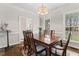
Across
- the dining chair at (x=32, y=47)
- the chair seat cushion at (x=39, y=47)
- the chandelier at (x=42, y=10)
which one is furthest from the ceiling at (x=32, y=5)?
the chair seat cushion at (x=39, y=47)

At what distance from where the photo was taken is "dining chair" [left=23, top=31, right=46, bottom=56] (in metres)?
1.77

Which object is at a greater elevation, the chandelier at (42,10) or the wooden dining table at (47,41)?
the chandelier at (42,10)

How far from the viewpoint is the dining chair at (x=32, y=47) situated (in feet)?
5.82

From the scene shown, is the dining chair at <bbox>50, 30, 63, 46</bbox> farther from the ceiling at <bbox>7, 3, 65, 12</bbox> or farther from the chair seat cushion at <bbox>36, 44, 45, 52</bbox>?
the ceiling at <bbox>7, 3, 65, 12</bbox>

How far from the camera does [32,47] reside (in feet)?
5.93

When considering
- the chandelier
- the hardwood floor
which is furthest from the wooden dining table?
the chandelier

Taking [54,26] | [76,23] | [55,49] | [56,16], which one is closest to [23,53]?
[55,49]


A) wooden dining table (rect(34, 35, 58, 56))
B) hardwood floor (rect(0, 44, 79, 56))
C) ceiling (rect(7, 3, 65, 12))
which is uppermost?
ceiling (rect(7, 3, 65, 12))

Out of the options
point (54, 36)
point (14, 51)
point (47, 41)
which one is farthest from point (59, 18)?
point (14, 51)

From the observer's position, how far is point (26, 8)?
1.75m

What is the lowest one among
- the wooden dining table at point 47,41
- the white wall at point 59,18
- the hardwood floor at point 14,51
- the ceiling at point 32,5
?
the hardwood floor at point 14,51

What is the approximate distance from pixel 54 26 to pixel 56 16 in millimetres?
165

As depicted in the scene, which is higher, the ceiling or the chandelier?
the ceiling

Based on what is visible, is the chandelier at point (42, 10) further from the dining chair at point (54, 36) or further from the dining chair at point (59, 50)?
the dining chair at point (59, 50)
